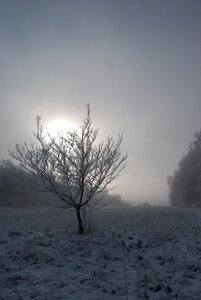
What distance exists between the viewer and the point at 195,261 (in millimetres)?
11906

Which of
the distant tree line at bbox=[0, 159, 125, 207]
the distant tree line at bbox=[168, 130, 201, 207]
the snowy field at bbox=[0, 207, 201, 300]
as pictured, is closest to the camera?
the snowy field at bbox=[0, 207, 201, 300]

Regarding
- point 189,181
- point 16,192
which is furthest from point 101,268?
point 16,192

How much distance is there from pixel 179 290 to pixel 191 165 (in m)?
67.6

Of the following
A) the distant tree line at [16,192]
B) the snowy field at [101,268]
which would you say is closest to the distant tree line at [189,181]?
the distant tree line at [16,192]

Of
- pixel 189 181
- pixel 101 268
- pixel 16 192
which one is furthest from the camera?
pixel 16 192

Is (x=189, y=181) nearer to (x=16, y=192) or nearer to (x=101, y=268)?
(x=16, y=192)

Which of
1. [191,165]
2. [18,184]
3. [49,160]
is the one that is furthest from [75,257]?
[18,184]

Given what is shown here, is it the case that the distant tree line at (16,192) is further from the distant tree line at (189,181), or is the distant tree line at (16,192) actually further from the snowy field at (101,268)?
the snowy field at (101,268)

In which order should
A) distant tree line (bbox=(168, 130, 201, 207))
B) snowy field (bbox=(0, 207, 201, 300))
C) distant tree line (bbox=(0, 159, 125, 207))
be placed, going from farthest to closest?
distant tree line (bbox=(0, 159, 125, 207)), distant tree line (bbox=(168, 130, 201, 207)), snowy field (bbox=(0, 207, 201, 300))

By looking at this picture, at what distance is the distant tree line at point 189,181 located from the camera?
228 feet

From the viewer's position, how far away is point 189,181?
75.0 metres

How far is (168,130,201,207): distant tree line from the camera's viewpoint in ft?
228

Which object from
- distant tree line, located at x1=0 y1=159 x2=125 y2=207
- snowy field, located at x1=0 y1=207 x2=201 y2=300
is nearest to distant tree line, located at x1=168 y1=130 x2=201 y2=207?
distant tree line, located at x1=0 y1=159 x2=125 y2=207

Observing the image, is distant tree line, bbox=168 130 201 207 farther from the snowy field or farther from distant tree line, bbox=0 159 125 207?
the snowy field
